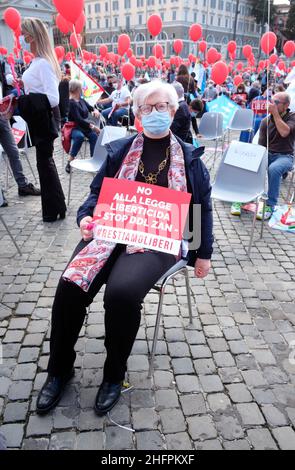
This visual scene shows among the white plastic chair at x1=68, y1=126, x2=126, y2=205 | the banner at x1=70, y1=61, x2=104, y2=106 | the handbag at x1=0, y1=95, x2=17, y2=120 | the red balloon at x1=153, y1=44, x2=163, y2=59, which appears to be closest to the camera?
the handbag at x1=0, y1=95, x2=17, y2=120

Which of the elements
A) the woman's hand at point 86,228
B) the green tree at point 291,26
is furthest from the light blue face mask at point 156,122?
the green tree at point 291,26

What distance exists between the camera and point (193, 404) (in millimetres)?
2254

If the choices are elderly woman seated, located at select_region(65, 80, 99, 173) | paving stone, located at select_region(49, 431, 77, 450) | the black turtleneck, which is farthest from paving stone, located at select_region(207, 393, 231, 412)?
elderly woman seated, located at select_region(65, 80, 99, 173)

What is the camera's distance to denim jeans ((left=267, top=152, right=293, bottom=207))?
522cm

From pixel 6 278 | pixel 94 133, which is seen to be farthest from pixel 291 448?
pixel 94 133

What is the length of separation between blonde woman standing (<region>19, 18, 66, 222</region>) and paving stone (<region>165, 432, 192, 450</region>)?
3.45m

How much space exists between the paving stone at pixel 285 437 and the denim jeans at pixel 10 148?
16.2ft

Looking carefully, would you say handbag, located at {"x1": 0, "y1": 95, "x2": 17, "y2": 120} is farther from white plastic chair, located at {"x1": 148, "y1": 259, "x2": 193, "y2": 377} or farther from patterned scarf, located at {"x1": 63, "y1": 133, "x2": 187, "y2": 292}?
white plastic chair, located at {"x1": 148, "y1": 259, "x2": 193, "y2": 377}

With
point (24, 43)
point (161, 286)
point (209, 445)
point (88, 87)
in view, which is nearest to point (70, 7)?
point (88, 87)

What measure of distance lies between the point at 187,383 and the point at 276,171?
12.1 feet

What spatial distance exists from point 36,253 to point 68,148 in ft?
12.1

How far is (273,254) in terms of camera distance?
4.29 metres

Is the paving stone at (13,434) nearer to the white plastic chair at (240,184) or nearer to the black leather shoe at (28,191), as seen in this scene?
the white plastic chair at (240,184)

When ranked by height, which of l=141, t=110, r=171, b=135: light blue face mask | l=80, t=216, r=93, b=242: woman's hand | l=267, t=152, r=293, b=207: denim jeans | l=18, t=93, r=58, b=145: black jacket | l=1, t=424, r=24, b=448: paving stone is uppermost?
l=141, t=110, r=171, b=135: light blue face mask
